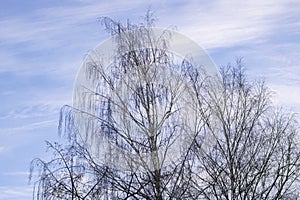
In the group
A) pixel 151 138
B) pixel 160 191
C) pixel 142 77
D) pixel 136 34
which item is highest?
pixel 136 34

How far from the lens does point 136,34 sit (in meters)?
18.4

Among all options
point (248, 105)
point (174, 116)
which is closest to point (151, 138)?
point (174, 116)

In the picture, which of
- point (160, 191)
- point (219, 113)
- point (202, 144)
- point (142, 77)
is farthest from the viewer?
point (219, 113)

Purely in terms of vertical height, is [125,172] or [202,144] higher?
[202,144]

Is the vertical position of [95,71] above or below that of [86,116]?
above

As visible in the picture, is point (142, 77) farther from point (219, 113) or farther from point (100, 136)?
point (219, 113)

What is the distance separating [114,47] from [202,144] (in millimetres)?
3705

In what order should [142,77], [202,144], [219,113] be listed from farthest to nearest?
[219,113]
[202,144]
[142,77]

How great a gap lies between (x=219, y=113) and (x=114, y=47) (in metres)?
4.25

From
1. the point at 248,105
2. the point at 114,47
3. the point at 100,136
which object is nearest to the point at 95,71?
the point at 114,47

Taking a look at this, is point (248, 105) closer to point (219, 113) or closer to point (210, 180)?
point (219, 113)

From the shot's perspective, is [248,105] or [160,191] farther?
[248,105]

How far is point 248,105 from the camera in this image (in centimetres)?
2141

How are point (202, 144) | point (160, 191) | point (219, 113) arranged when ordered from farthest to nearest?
1. point (219, 113)
2. point (202, 144)
3. point (160, 191)
